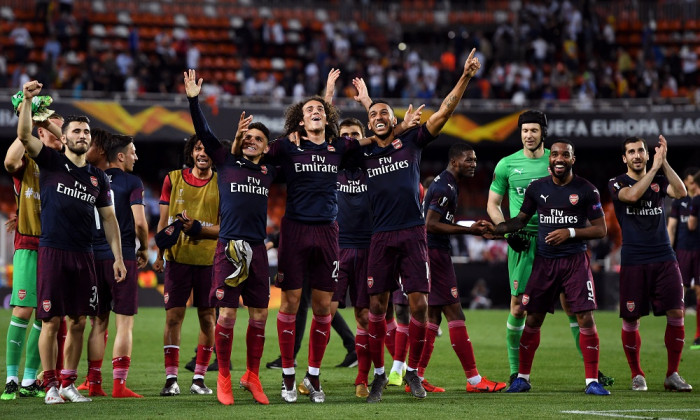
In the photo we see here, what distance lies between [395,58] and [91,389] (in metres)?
24.0

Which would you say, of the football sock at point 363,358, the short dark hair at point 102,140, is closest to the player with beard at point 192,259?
the short dark hair at point 102,140

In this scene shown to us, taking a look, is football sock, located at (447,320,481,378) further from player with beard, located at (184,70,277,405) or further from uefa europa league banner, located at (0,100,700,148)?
uefa europa league banner, located at (0,100,700,148)

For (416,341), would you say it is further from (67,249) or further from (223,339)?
(67,249)

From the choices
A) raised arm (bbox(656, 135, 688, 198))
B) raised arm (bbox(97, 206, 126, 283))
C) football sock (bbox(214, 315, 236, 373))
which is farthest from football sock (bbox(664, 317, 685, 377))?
raised arm (bbox(97, 206, 126, 283))

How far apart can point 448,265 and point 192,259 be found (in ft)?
8.29

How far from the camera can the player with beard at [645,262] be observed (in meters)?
10.2

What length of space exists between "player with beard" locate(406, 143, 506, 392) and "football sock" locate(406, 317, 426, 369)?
71 centimetres

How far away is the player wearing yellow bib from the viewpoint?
10570mm

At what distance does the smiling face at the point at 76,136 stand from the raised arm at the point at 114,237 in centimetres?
60

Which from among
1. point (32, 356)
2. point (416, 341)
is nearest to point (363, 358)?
point (416, 341)

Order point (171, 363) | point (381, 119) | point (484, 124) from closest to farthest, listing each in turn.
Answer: point (381, 119) < point (171, 363) < point (484, 124)

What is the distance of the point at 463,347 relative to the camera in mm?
10039

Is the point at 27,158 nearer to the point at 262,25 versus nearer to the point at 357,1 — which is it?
the point at 262,25

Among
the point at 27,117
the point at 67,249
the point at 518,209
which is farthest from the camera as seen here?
the point at 518,209
